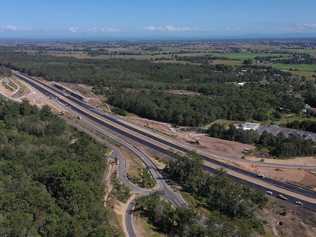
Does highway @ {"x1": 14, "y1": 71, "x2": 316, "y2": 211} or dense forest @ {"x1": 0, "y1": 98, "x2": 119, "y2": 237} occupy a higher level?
dense forest @ {"x1": 0, "y1": 98, "x2": 119, "y2": 237}

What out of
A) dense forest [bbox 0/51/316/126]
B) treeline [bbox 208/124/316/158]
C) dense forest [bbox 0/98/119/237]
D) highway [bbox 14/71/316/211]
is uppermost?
dense forest [bbox 0/98/119/237]

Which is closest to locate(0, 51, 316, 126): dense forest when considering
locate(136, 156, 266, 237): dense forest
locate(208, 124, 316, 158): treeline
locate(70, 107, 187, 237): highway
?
locate(208, 124, 316, 158): treeline

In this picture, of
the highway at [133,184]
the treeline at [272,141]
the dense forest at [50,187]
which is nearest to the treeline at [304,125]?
the treeline at [272,141]

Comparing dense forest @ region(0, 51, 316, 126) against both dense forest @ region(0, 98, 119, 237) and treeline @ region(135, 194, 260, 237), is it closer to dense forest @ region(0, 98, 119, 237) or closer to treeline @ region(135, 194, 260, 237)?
dense forest @ region(0, 98, 119, 237)

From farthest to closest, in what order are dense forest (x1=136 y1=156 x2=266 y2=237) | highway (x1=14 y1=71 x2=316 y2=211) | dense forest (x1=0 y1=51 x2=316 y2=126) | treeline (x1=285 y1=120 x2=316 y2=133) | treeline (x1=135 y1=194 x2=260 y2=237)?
dense forest (x1=0 y1=51 x2=316 y2=126) → treeline (x1=285 y1=120 x2=316 y2=133) → highway (x1=14 y1=71 x2=316 y2=211) → dense forest (x1=136 y1=156 x2=266 y2=237) → treeline (x1=135 y1=194 x2=260 y2=237)

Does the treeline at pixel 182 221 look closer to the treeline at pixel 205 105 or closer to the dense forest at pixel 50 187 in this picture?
the dense forest at pixel 50 187

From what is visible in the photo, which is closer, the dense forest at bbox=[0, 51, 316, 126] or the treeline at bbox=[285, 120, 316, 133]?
the treeline at bbox=[285, 120, 316, 133]

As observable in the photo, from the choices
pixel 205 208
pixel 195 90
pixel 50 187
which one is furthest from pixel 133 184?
pixel 195 90

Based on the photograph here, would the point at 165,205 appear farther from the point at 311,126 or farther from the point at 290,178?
the point at 311,126
